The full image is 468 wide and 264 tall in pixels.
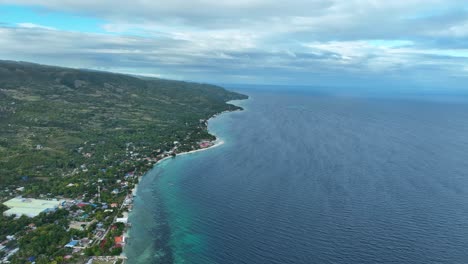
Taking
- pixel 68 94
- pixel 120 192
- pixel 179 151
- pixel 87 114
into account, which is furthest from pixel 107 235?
pixel 68 94

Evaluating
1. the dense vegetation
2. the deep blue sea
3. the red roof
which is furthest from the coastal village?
the dense vegetation

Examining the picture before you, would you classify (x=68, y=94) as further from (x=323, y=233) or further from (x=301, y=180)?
(x=323, y=233)

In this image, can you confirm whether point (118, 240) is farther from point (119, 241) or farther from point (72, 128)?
point (72, 128)

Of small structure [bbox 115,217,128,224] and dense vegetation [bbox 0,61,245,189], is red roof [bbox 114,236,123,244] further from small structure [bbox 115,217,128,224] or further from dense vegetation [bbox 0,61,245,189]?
dense vegetation [bbox 0,61,245,189]

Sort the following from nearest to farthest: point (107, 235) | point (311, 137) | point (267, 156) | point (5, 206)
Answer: point (107, 235), point (5, 206), point (267, 156), point (311, 137)

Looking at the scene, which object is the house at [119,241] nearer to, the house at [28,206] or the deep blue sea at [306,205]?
the deep blue sea at [306,205]

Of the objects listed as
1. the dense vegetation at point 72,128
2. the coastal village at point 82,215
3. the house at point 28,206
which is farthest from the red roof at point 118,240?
the dense vegetation at point 72,128

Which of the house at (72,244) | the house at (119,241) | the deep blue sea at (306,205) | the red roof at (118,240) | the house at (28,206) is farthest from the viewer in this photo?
the house at (28,206)
